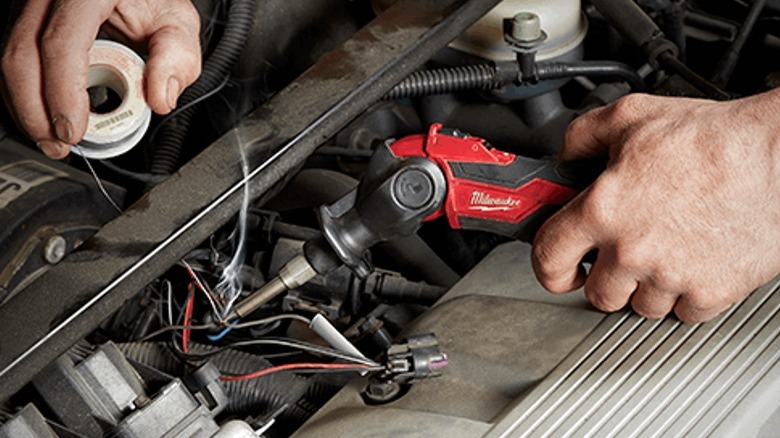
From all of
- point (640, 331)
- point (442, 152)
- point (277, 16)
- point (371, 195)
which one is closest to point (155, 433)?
point (371, 195)

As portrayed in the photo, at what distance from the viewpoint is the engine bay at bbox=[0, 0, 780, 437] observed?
1003 mm

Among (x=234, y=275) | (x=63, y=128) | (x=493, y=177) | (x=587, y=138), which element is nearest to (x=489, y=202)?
(x=493, y=177)

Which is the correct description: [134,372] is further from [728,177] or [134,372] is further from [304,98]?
[728,177]

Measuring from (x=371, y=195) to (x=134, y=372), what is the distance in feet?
1.03

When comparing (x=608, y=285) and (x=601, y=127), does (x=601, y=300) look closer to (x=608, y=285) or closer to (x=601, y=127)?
(x=608, y=285)

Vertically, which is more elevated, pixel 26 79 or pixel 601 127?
pixel 26 79

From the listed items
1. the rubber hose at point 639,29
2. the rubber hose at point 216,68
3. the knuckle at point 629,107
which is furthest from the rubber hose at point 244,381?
the rubber hose at point 639,29

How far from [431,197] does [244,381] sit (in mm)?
317

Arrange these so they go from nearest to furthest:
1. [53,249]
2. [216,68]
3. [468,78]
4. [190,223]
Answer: [190,223]
[53,249]
[468,78]
[216,68]

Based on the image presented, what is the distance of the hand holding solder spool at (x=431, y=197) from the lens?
3.50ft

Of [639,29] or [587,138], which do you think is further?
[639,29]

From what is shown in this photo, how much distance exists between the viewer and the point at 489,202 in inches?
44.6

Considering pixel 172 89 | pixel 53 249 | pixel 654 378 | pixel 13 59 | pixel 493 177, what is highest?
pixel 13 59

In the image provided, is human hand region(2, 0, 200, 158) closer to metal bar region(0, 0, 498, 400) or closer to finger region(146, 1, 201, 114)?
finger region(146, 1, 201, 114)
